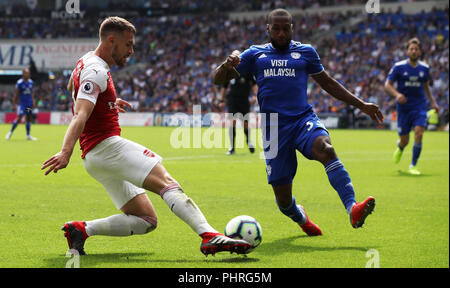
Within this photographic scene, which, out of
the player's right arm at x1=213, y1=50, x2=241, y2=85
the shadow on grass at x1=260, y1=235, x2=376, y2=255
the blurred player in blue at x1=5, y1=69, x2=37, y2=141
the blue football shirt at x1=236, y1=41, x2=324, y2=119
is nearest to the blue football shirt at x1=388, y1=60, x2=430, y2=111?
the blue football shirt at x1=236, y1=41, x2=324, y2=119

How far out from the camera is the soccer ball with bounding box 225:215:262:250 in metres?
5.34

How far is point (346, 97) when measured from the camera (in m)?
6.22

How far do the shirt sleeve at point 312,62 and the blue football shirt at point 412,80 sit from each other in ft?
23.9

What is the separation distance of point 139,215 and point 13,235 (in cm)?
142

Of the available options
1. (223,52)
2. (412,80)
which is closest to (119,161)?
(412,80)

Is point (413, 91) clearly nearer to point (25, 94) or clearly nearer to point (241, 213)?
point (241, 213)

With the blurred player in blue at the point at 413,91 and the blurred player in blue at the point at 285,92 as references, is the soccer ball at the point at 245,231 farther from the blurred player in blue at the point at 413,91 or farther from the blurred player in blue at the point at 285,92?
the blurred player in blue at the point at 413,91

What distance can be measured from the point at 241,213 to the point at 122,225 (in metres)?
Result: 2.68

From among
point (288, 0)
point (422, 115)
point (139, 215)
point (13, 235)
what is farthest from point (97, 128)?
point (288, 0)

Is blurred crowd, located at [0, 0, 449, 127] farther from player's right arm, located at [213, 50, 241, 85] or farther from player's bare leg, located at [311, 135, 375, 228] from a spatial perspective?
player's bare leg, located at [311, 135, 375, 228]

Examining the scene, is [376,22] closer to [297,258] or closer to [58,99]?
[58,99]

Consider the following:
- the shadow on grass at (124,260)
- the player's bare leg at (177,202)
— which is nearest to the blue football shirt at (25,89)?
the shadow on grass at (124,260)

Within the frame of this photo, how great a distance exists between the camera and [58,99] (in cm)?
4194

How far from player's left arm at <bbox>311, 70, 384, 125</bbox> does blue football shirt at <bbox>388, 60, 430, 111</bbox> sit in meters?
7.19
